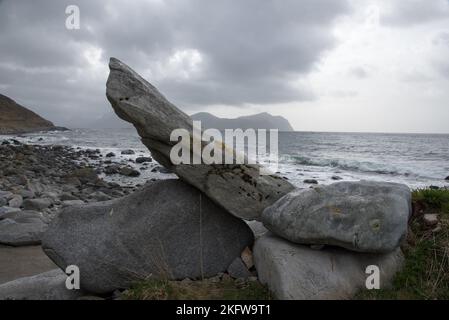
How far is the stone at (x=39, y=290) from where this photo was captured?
23.1ft

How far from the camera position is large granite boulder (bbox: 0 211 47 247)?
35.9ft

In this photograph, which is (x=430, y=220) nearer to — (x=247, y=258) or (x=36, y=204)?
(x=247, y=258)

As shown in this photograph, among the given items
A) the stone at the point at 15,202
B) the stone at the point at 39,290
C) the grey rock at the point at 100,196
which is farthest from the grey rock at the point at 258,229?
the grey rock at the point at 100,196

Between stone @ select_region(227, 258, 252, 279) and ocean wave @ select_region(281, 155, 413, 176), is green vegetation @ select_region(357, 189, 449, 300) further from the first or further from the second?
ocean wave @ select_region(281, 155, 413, 176)

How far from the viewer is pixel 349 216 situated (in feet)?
19.9

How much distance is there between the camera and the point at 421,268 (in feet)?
20.6

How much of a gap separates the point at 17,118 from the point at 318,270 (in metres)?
143

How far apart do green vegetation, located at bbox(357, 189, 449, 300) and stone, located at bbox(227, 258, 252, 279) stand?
2.02m

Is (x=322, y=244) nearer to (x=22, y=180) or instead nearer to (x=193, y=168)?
(x=193, y=168)

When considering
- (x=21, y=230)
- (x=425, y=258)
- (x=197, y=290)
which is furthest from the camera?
(x=21, y=230)

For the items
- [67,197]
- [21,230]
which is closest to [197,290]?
[21,230]

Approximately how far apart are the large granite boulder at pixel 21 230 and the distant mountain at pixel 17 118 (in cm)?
11069
